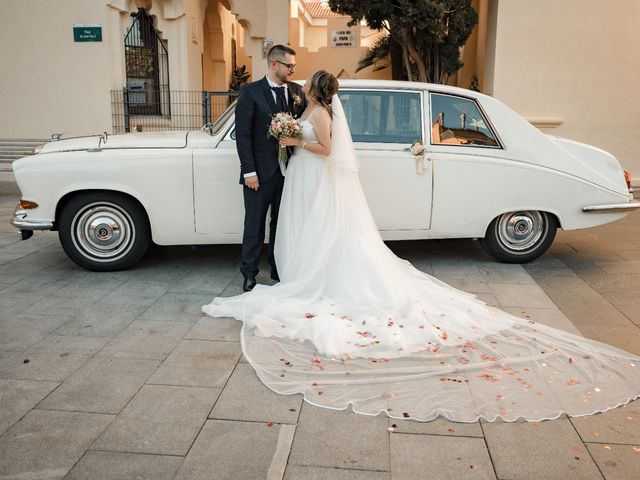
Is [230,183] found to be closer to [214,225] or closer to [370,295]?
[214,225]

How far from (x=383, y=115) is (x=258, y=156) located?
1.42 m

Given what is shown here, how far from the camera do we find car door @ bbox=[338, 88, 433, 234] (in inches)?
243

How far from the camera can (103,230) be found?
6.08 metres

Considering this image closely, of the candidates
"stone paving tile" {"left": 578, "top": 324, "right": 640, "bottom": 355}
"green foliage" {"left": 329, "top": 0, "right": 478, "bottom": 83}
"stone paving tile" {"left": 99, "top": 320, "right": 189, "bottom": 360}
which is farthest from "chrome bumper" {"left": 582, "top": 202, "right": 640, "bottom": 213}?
"green foliage" {"left": 329, "top": 0, "right": 478, "bottom": 83}

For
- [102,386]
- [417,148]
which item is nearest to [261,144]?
[417,148]

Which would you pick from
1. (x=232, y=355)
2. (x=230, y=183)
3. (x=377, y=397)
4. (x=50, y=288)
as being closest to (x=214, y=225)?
(x=230, y=183)

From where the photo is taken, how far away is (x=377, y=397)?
364 centimetres

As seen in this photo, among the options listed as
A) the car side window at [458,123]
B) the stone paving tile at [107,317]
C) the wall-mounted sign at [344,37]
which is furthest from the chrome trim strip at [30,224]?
the wall-mounted sign at [344,37]

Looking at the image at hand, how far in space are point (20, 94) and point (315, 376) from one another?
11.6 meters

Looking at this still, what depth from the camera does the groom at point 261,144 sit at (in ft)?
17.8

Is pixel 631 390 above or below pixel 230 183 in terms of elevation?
below

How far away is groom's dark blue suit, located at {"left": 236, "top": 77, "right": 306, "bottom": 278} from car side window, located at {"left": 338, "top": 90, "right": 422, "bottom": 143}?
593 mm

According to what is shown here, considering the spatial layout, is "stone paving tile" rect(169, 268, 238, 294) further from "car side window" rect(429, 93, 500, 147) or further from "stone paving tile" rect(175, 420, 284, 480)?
"car side window" rect(429, 93, 500, 147)

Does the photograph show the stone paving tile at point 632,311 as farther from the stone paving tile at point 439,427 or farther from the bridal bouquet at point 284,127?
the bridal bouquet at point 284,127
